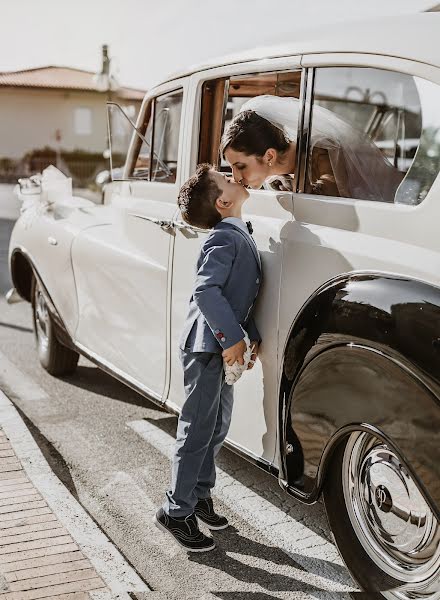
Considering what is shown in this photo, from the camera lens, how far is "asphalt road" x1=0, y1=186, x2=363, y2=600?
3.07 metres

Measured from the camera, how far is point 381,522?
2.75 m

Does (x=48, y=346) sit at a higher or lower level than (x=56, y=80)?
lower

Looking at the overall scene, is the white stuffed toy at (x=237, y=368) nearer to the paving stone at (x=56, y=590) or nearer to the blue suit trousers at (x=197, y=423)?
the blue suit trousers at (x=197, y=423)

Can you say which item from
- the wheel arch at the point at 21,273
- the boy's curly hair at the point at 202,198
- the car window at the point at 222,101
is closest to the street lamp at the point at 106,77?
the wheel arch at the point at 21,273

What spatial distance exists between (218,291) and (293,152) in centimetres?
62

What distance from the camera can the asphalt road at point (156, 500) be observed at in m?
3.07

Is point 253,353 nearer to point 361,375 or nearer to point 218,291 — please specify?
point 218,291

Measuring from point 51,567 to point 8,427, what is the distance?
1.60 m

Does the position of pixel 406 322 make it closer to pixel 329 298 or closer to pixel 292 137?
pixel 329 298

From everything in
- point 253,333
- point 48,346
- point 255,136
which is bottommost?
point 48,346

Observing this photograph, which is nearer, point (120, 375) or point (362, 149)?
point (362, 149)

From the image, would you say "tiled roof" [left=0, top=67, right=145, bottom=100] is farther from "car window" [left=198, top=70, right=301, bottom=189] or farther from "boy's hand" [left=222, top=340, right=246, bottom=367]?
"boy's hand" [left=222, top=340, right=246, bottom=367]

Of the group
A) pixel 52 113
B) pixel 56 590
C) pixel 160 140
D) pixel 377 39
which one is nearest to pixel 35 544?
pixel 56 590

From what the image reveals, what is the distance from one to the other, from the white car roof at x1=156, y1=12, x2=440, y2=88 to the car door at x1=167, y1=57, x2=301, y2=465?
8 cm
